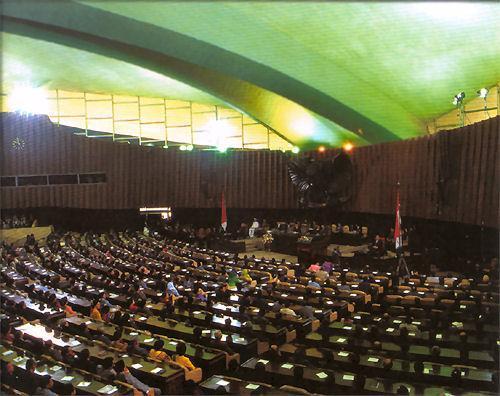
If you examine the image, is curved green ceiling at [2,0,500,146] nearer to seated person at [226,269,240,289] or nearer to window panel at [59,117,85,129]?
window panel at [59,117,85,129]

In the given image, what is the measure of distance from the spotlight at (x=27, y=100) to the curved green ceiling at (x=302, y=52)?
8.54 ft

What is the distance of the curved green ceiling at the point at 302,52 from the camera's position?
15359mm

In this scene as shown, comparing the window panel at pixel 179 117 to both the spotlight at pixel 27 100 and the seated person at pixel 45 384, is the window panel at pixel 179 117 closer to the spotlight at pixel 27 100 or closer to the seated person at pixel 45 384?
the spotlight at pixel 27 100

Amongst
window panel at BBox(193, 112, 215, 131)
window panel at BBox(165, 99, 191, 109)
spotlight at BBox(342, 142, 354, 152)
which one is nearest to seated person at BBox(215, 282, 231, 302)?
spotlight at BBox(342, 142, 354, 152)

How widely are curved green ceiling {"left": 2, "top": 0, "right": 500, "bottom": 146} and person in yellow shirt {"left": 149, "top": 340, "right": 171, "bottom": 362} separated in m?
10.8

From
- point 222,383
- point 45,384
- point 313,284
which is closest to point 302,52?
point 313,284

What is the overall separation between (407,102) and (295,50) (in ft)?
17.6

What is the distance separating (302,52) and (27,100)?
16867mm

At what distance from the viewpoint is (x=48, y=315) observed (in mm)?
10344

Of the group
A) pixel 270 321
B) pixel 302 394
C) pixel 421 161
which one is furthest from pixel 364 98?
pixel 302 394

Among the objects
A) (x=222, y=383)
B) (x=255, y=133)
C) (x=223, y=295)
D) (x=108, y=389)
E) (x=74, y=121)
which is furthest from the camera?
(x=74, y=121)

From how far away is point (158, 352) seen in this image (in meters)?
8.17

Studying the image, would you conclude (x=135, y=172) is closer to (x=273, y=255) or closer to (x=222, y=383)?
(x=273, y=255)

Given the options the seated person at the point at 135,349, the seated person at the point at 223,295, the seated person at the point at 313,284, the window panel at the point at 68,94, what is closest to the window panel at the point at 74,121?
the window panel at the point at 68,94
